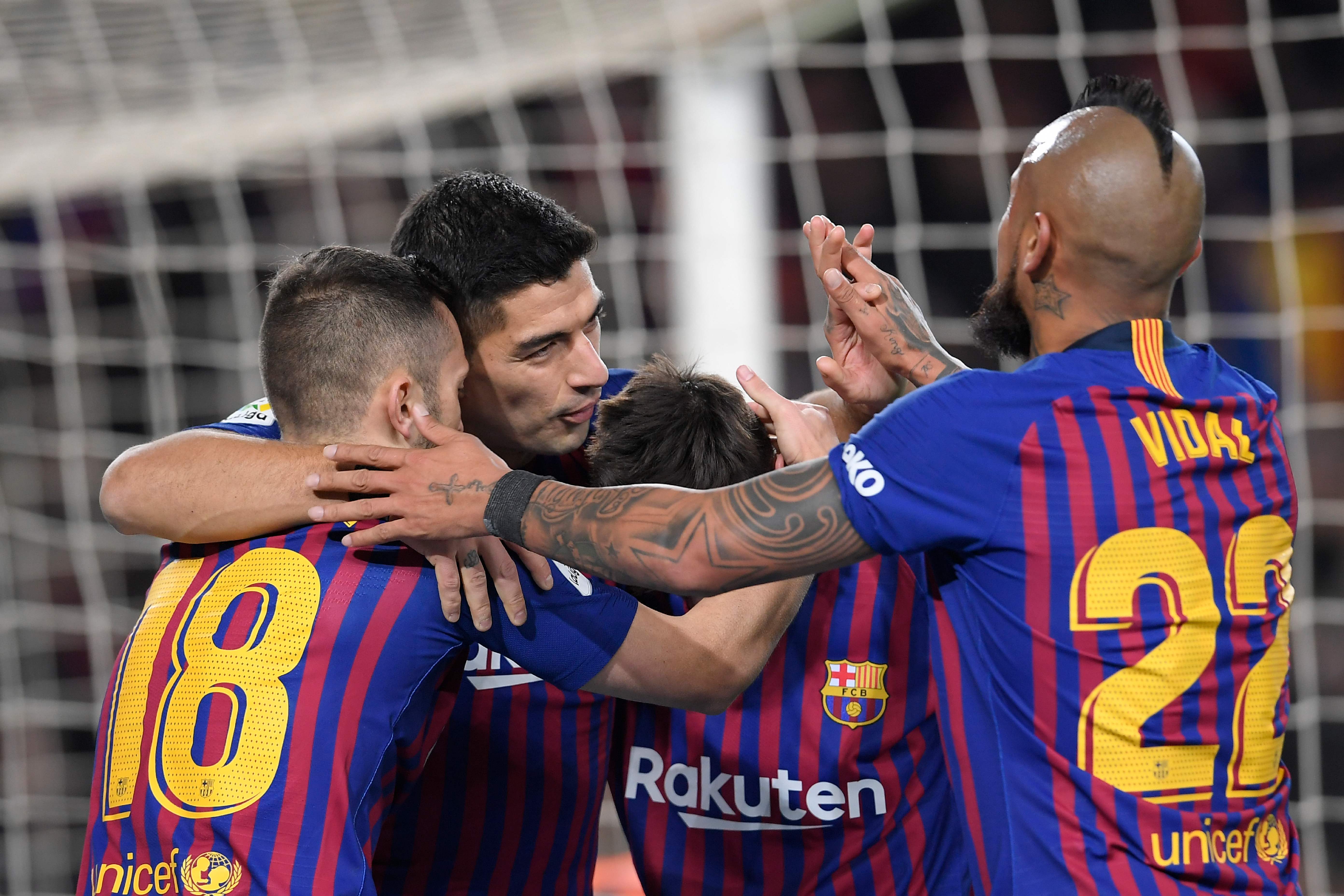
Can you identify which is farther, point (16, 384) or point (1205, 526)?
point (16, 384)

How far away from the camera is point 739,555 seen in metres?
1.55

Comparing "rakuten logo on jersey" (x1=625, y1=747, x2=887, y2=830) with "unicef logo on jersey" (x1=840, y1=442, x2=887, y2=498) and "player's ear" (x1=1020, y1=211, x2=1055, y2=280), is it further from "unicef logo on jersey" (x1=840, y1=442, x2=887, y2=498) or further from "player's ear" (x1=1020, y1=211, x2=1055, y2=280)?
"player's ear" (x1=1020, y1=211, x2=1055, y2=280)

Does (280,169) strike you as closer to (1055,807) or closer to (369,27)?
(369,27)

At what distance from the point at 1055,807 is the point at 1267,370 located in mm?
4620

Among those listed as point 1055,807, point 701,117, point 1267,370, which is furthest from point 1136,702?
point 1267,370

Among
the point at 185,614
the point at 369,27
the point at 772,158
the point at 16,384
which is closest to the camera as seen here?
the point at 185,614

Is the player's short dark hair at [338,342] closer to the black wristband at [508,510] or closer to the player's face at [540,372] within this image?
the black wristband at [508,510]

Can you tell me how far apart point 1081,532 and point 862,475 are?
0.90 ft

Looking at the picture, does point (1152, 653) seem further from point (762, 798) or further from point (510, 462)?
point (510, 462)

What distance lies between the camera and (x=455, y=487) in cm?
166

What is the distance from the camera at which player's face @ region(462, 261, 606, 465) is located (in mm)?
2252

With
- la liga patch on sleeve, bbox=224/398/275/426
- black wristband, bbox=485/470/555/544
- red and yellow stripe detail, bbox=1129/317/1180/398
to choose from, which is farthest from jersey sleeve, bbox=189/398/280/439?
red and yellow stripe detail, bbox=1129/317/1180/398

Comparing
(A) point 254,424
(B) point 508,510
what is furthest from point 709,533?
(A) point 254,424

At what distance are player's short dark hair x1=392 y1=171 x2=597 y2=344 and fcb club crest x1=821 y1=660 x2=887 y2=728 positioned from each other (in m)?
0.86
